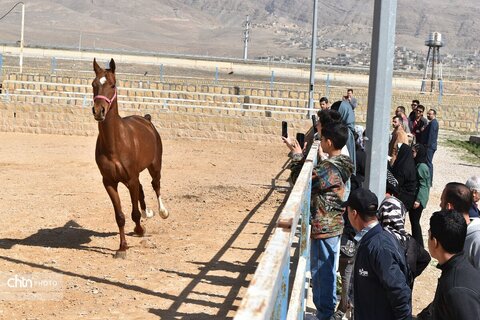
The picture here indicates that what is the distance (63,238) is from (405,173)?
5029mm

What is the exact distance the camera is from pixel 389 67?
6555 millimetres

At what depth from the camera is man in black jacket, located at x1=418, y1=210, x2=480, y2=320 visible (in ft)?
13.0

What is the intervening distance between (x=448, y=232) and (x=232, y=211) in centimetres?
939

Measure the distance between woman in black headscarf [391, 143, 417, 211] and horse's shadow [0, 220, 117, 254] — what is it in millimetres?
3991

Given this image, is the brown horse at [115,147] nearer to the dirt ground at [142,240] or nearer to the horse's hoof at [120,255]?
the horse's hoof at [120,255]

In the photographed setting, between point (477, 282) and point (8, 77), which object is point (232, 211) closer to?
point (477, 282)

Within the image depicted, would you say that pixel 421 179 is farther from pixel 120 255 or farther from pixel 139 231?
pixel 139 231

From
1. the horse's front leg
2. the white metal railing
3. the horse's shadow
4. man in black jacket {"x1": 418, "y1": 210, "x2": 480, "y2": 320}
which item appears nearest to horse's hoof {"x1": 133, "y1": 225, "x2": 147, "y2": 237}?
the horse's shadow

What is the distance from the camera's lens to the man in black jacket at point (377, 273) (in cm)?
478

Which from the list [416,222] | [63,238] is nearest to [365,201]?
[416,222]

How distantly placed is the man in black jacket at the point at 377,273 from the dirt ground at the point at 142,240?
2752 millimetres

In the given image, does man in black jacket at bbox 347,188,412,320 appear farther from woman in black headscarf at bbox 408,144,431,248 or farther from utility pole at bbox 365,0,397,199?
woman in black headscarf at bbox 408,144,431,248

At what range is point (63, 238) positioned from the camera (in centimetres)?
1104

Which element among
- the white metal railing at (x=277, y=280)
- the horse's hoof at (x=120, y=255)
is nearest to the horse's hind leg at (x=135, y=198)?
the horse's hoof at (x=120, y=255)
